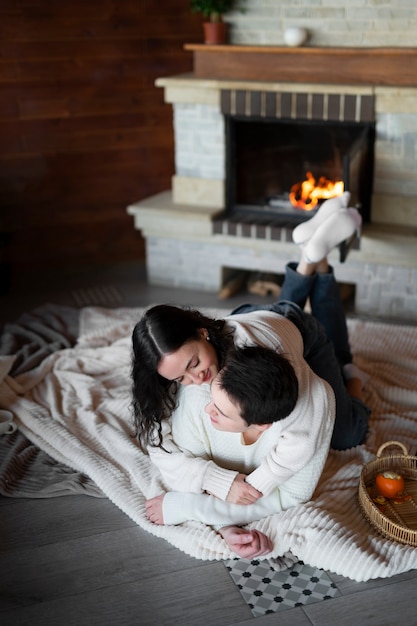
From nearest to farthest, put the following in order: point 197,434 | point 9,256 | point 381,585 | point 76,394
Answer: point 381,585, point 197,434, point 76,394, point 9,256

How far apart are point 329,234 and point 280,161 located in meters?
1.24

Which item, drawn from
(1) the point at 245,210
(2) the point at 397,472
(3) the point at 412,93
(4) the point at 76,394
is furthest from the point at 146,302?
(2) the point at 397,472

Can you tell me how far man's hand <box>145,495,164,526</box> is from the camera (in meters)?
2.04

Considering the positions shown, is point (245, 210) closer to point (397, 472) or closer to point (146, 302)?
point (146, 302)

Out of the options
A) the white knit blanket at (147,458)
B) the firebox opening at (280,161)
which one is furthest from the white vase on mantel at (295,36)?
the white knit blanket at (147,458)

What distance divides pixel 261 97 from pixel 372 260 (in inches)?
33.5

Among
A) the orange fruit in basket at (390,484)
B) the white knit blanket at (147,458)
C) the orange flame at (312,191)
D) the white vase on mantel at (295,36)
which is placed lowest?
the white knit blanket at (147,458)

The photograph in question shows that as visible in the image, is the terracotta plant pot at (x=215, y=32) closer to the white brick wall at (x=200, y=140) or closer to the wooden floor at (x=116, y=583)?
the white brick wall at (x=200, y=140)

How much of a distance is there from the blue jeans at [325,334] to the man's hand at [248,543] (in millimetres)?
451

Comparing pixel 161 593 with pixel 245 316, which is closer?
pixel 161 593

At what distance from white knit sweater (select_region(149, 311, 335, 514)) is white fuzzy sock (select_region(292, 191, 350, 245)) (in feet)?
1.71

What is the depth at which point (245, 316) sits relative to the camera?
2.07m

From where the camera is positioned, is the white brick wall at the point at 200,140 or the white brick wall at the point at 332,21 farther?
the white brick wall at the point at 200,140

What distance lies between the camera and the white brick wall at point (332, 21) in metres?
3.17
